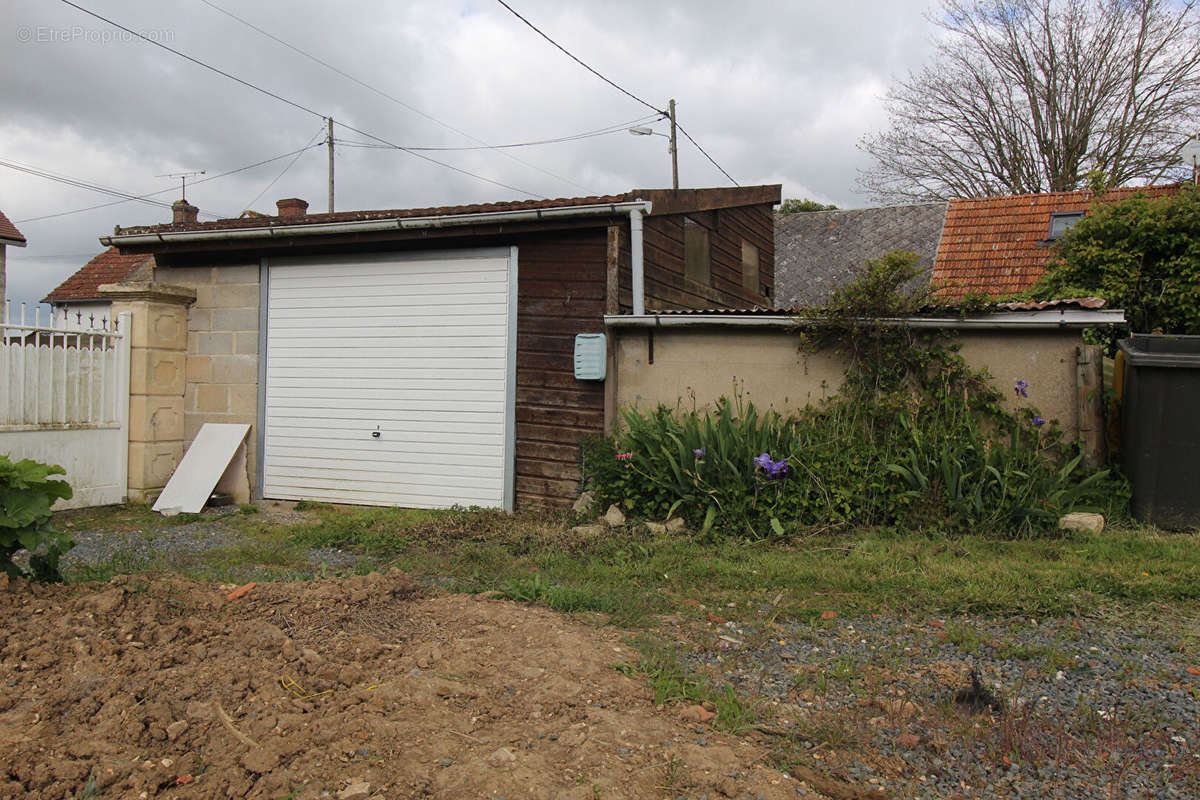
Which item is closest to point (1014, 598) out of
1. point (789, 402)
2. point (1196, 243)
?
point (789, 402)

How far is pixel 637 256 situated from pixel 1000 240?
10.7 metres

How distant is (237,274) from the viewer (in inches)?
379

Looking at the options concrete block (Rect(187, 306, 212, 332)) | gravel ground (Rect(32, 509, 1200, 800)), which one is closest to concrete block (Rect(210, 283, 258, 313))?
concrete block (Rect(187, 306, 212, 332))

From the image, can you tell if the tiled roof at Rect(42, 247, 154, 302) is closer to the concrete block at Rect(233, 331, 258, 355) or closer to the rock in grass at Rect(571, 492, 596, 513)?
the concrete block at Rect(233, 331, 258, 355)

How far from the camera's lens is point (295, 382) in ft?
30.8

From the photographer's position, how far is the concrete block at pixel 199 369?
31.7 ft

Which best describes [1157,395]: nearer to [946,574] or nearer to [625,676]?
[946,574]

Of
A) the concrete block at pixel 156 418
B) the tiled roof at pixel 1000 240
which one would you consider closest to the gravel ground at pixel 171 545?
the concrete block at pixel 156 418

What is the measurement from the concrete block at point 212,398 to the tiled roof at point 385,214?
75.1 inches

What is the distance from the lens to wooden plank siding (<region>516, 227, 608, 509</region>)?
8148 millimetres

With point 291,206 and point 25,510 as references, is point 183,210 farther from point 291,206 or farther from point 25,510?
point 25,510

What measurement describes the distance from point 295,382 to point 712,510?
215 inches

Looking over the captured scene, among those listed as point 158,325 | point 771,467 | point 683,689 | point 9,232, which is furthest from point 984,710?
point 9,232

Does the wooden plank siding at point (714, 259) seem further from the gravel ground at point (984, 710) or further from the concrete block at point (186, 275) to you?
the concrete block at point (186, 275)
